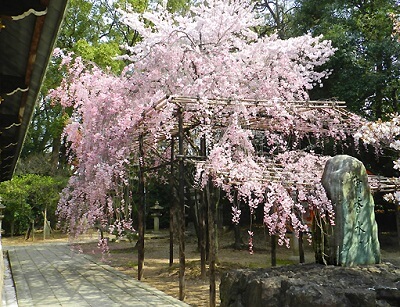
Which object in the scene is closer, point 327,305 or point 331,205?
point 327,305

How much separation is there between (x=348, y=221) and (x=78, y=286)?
541 cm

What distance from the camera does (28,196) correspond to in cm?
2131

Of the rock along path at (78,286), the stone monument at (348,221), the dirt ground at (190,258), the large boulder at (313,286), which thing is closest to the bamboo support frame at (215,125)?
the rock along path at (78,286)

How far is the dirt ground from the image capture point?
8.45 m

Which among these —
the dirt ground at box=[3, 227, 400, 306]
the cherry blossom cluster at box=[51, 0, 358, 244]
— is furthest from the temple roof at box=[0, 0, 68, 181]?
the dirt ground at box=[3, 227, 400, 306]

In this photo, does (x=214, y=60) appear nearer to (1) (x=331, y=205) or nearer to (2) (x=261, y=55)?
(2) (x=261, y=55)

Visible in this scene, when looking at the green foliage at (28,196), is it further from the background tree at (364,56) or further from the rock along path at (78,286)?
the background tree at (364,56)

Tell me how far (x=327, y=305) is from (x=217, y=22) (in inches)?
283

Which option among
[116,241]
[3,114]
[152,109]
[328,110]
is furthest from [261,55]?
[116,241]

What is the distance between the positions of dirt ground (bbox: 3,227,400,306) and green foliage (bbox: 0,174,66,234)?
1182mm

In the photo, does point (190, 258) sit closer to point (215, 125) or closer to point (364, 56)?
point (215, 125)

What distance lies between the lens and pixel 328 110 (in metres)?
9.00

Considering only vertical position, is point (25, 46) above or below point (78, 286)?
above

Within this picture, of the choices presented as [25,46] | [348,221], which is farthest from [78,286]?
[25,46]
